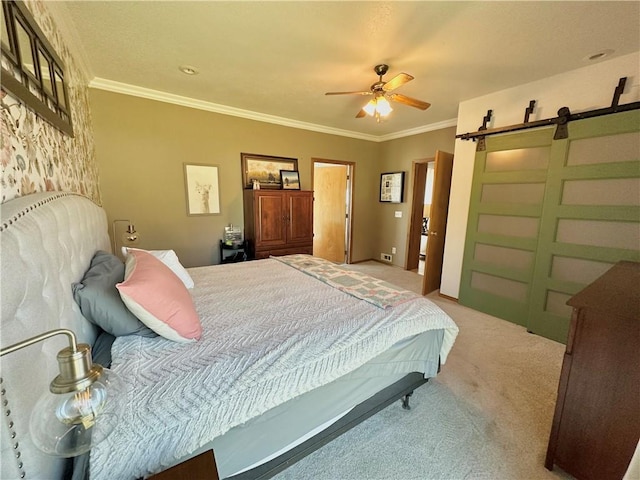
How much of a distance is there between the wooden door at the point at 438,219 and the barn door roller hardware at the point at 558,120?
1.48 ft

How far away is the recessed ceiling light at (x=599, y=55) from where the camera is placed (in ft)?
6.66

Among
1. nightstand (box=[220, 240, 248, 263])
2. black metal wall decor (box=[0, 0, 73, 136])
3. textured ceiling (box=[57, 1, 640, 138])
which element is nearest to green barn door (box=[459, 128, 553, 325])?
textured ceiling (box=[57, 1, 640, 138])

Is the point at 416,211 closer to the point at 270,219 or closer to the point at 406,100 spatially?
the point at 406,100

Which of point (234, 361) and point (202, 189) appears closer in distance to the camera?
point (234, 361)

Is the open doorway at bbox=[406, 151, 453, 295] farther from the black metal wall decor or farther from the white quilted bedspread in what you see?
the black metal wall decor

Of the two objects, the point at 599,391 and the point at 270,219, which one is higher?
the point at 270,219

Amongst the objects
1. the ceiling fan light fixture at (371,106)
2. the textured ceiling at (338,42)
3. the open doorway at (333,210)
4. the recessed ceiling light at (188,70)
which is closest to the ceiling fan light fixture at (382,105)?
the ceiling fan light fixture at (371,106)

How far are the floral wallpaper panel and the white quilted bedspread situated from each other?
2.58ft

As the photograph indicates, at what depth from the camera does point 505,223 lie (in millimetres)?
2869

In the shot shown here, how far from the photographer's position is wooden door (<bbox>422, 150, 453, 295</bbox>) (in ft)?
11.3

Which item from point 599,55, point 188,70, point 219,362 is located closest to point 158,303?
point 219,362

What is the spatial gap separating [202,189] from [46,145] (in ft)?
7.00

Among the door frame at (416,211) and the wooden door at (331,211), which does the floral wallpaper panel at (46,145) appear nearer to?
the wooden door at (331,211)

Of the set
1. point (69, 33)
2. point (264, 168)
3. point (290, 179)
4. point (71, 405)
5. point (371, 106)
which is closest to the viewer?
point (71, 405)
